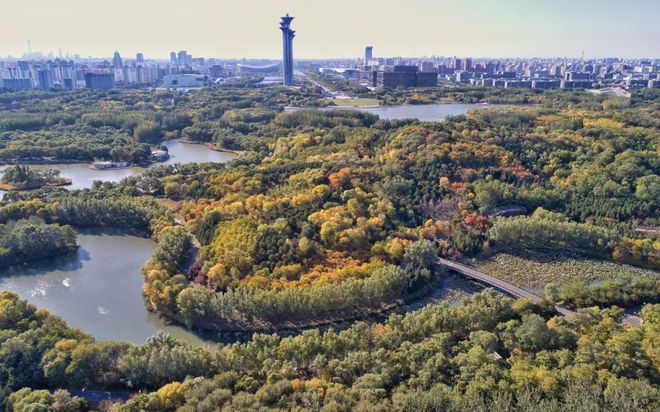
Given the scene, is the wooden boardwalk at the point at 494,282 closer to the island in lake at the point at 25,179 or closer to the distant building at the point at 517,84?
the island in lake at the point at 25,179

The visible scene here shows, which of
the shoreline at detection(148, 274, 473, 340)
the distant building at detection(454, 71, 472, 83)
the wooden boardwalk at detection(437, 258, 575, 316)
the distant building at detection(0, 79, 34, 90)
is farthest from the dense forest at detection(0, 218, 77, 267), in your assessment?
the distant building at detection(454, 71, 472, 83)

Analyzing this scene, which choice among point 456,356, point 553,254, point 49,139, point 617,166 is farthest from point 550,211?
point 49,139

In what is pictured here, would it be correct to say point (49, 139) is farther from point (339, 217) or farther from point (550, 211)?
point (550, 211)

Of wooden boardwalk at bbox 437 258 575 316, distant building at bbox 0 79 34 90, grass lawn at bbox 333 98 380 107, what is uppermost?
distant building at bbox 0 79 34 90

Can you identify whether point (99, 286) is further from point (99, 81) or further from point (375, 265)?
point (99, 81)

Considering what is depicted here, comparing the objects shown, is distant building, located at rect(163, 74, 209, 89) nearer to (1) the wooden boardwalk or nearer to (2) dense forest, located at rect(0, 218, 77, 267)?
(2) dense forest, located at rect(0, 218, 77, 267)

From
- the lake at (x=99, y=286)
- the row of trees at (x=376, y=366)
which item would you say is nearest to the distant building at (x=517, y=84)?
the row of trees at (x=376, y=366)
